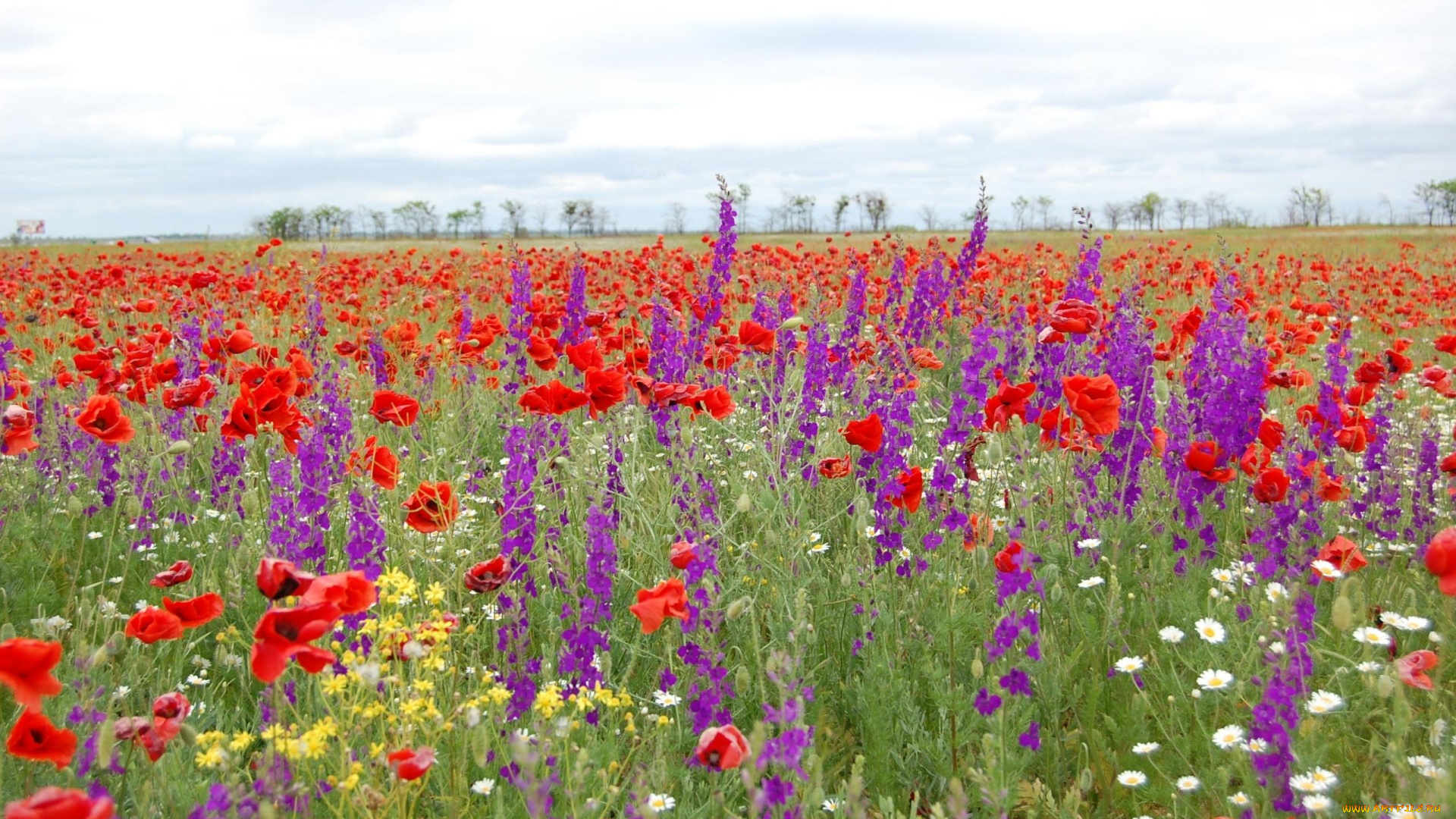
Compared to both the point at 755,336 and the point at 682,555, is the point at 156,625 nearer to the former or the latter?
the point at 682,555

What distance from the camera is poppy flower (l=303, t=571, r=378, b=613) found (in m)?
1.51

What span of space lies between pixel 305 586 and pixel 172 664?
1.74m

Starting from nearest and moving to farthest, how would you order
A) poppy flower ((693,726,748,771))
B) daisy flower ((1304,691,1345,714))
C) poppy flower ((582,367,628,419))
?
poppy flower ((693,726,748,771)) → daisy flower ((1304,691,1345,714)) → poppy flower ((582,367,628,419))

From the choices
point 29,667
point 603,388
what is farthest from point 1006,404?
point 29,667

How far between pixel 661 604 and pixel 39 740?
1.05m

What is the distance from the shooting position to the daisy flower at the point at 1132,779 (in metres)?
2.23

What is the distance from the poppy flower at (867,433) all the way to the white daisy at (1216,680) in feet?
3.44

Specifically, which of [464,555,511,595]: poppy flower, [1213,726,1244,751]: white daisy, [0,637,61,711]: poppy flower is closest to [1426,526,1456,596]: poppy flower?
[1213,726,1244,751]: white daisy

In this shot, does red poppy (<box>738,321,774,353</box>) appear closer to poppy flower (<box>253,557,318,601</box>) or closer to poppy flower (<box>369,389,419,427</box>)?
poppy flower (<box>369,389,419,427</box>)

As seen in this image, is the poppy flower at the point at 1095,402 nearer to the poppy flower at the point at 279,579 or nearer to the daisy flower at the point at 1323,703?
the daisy flower at the point at 1323,703

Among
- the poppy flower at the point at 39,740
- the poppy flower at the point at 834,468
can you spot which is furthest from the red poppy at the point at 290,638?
the poppy flower at the point at 834,468

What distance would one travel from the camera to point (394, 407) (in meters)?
3.15

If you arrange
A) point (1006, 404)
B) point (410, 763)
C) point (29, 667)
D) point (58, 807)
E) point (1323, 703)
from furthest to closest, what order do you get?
point (1006, 404) → point (1323, 703) → point (410, 763) → point (29, 667) → point (58, 807)

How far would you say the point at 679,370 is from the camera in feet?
14.0
